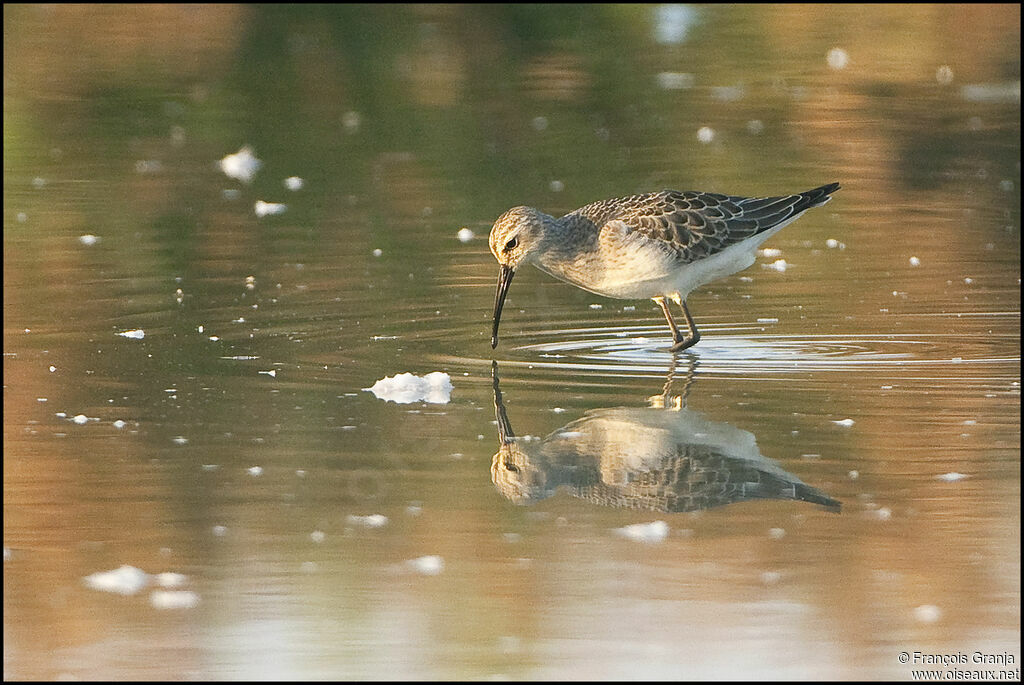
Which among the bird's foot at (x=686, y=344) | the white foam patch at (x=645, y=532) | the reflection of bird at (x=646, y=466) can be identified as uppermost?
the bird's foot at (x=686, y=344)

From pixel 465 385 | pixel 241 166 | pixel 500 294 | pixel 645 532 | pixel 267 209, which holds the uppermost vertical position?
pixel 241 166

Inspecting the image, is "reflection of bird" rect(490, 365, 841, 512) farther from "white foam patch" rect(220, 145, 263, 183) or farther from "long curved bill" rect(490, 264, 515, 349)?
"white foam patch" rect(220, 145, 263, 183)

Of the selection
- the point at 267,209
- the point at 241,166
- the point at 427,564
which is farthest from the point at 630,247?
the point at 241,166

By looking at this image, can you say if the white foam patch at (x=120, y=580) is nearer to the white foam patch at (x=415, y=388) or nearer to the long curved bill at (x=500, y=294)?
the white foam patch at (x=415, y=388)

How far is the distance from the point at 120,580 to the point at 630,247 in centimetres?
374

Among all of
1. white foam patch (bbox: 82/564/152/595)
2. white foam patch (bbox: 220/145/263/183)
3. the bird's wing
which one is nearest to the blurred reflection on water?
white foam patch (bbox: 82/564/152/595)

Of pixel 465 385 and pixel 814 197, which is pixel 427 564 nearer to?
A: pixel 465 385

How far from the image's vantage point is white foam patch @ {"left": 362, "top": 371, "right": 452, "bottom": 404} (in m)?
7.60

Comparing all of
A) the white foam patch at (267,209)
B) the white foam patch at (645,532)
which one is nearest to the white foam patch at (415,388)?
the white foam patch at (645,532)

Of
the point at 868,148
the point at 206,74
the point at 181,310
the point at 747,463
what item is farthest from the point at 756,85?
the point at 747,463

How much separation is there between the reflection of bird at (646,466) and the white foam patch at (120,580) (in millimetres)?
1328

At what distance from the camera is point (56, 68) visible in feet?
64.4

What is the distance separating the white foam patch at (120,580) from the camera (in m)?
5.45

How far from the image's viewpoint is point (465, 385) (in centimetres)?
784
